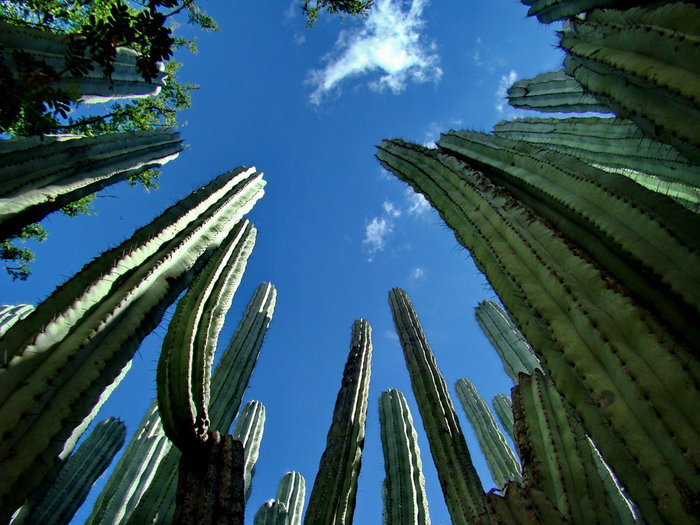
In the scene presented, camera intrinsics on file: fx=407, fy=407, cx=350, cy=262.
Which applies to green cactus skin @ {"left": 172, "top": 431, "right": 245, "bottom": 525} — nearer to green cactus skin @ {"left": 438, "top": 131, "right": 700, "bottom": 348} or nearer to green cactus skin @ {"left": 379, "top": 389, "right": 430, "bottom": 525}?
green cactus skin @ {"left": 438, "top": 131, "right": 700, "bottom": 348}

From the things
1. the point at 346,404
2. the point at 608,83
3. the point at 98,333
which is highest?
the point at 346,404

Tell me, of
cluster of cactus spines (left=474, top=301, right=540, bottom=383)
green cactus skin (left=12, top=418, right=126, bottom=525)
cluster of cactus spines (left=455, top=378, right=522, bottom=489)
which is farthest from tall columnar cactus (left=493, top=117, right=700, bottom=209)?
green cactus skin (left=12, top=418, right=126, bottom=525)

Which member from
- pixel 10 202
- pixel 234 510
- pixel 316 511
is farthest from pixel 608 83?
pixel 316 511

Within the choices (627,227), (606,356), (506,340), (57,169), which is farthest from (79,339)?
(506,340)

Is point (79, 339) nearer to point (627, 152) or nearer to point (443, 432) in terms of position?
point (443, 432)

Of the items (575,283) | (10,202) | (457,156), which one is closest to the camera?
(575,283)

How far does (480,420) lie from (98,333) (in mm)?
6981

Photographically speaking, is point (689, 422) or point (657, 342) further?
point (657, 342)

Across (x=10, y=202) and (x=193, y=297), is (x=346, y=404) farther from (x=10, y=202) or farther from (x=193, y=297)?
(x=10, y=202)

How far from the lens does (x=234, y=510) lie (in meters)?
2.52

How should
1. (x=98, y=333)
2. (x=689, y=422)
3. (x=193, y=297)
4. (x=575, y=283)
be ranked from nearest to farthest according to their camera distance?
1. (x=689, y=422)
2. (x=575, y=283)
3. (x=98, y=333)
4. (x=193, y=297)

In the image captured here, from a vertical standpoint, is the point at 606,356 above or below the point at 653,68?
below

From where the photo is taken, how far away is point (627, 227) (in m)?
1.91

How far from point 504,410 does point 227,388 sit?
17.3ft
